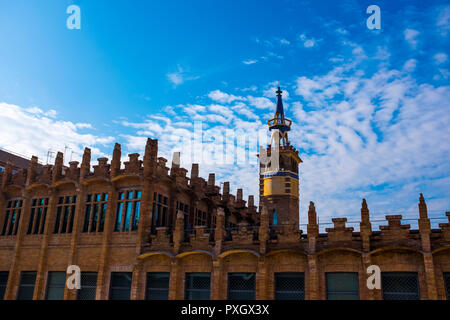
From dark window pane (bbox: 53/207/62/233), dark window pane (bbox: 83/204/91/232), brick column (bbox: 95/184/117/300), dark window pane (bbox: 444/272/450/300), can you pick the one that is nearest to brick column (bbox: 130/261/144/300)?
brick column (bbox: 95/184/117/300)

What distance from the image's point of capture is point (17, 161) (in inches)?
2345

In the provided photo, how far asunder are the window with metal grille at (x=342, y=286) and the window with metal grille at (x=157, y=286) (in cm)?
1006

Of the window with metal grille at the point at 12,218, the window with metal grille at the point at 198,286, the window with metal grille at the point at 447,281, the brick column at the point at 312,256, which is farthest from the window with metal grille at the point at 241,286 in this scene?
the window with metal grille at the point at 12,218

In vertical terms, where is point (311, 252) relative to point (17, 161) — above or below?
below

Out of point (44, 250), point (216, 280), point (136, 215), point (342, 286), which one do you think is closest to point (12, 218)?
point (44, 250)

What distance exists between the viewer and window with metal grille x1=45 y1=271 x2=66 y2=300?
27969 mm

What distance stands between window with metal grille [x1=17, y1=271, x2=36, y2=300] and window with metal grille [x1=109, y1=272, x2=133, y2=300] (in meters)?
7.05

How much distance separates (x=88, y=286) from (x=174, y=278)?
6703 mm

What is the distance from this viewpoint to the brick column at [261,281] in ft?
73.6

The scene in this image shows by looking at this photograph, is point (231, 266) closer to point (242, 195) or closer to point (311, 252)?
point (311, 252)

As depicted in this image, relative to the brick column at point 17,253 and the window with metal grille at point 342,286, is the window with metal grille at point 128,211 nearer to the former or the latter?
the brick column at point 17,253

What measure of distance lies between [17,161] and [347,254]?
176 feet
